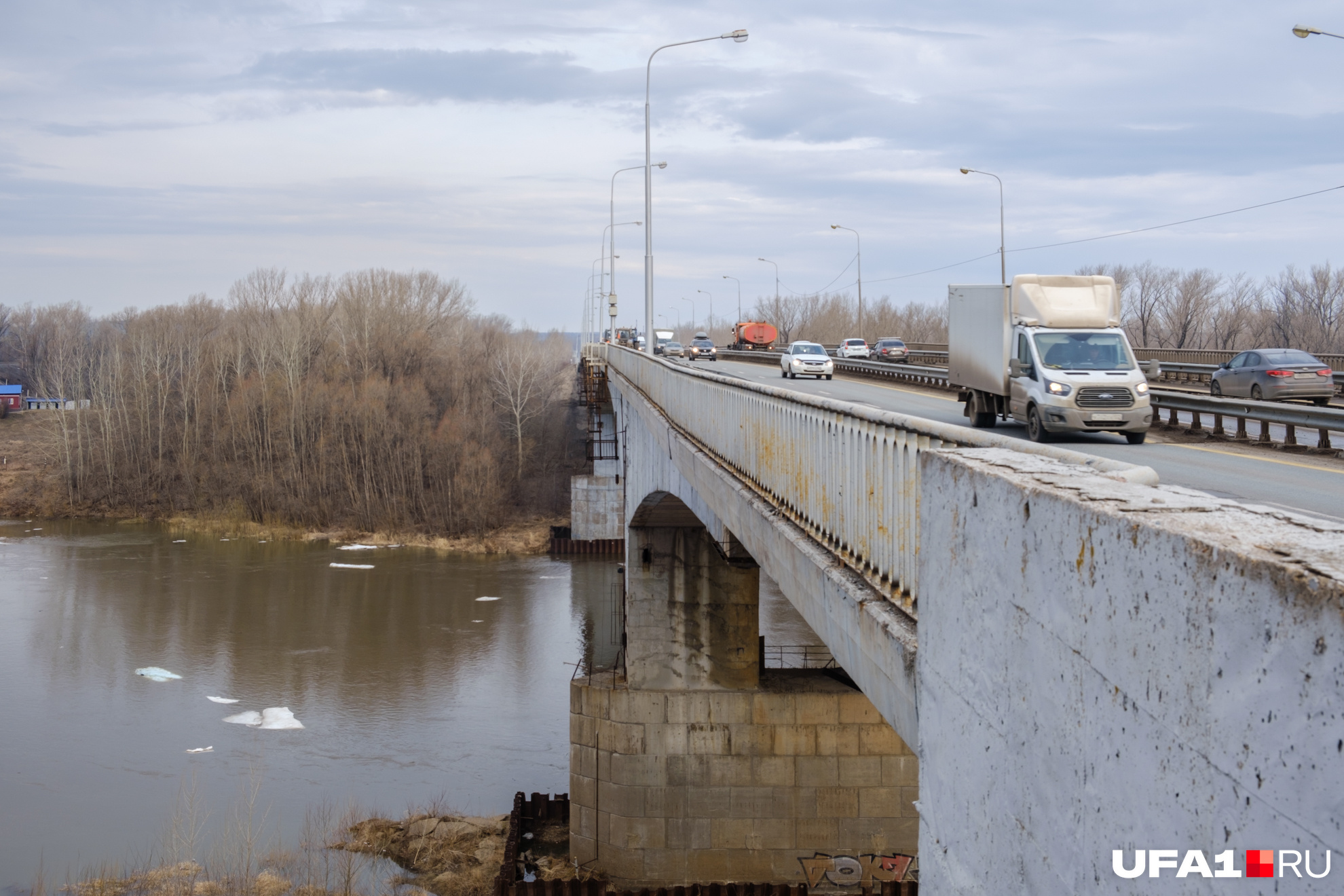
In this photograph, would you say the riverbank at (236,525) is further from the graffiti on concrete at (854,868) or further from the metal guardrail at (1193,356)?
the graffiti on concrete at (854,868)

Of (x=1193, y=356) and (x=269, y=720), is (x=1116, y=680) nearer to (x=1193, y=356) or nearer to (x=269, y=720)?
(x=269, y=720)

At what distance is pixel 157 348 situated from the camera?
86938mm

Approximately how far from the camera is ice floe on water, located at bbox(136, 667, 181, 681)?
33.5 metres

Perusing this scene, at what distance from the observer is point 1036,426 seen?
18.1 metres

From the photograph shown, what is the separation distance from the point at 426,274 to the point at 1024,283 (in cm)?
9035

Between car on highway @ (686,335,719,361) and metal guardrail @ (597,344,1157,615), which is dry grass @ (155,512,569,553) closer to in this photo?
car on highway @ (686,335,719,361)

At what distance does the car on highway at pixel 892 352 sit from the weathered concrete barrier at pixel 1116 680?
58265 mm

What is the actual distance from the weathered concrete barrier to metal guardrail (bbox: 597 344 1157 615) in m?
0.67

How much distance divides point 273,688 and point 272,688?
61mm

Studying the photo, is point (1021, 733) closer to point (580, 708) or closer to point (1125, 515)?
point (1125, 515)

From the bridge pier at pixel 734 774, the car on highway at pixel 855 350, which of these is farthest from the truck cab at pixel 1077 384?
the car on highway at pixel 855 350

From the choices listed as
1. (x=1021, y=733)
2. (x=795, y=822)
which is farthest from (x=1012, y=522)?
(x=795, y=822)

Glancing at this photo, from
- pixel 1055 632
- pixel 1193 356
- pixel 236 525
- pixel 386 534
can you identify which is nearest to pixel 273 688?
pixel 1055 632

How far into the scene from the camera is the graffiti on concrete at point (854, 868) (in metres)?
Result: 21.2
